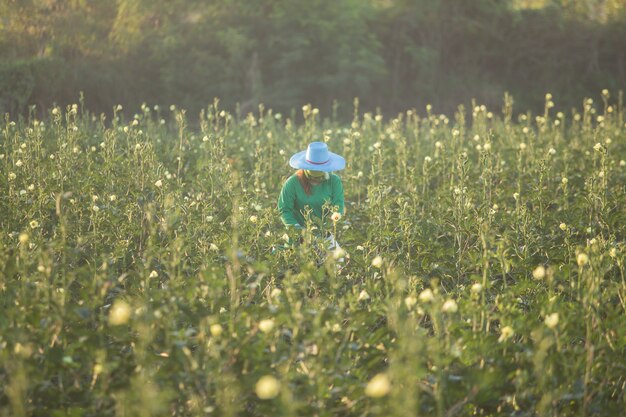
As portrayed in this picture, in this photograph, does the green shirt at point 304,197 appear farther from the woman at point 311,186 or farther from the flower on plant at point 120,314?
the flower on plant at point 120,314

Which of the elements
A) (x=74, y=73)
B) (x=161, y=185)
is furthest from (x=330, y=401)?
(x=74, y=73)

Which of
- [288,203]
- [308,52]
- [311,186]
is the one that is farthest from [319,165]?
[308,52]

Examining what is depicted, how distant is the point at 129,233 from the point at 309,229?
177 cm

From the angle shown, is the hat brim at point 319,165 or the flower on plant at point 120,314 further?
the hat brim at point 319,165

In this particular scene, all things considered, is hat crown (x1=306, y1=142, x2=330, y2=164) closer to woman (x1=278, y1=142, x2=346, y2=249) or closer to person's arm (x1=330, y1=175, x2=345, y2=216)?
woman (x1=278, y1=142, x2=346, y2=249)

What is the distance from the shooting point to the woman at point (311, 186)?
527cm

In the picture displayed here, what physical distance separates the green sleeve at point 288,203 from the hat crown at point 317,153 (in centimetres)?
25

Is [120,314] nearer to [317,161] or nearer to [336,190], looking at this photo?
[317,161]

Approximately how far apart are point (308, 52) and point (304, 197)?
12881 millimetres

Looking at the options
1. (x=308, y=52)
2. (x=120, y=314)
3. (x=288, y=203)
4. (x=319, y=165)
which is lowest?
(x=308, y=52)

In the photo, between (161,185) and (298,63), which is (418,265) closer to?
(161,185)

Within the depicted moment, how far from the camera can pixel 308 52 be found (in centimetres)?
1775

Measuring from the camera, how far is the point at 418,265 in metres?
4.88

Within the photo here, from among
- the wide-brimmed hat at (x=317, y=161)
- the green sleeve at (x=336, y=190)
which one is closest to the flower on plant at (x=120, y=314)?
the wide-brimmed hat at (x=317, y=161)
